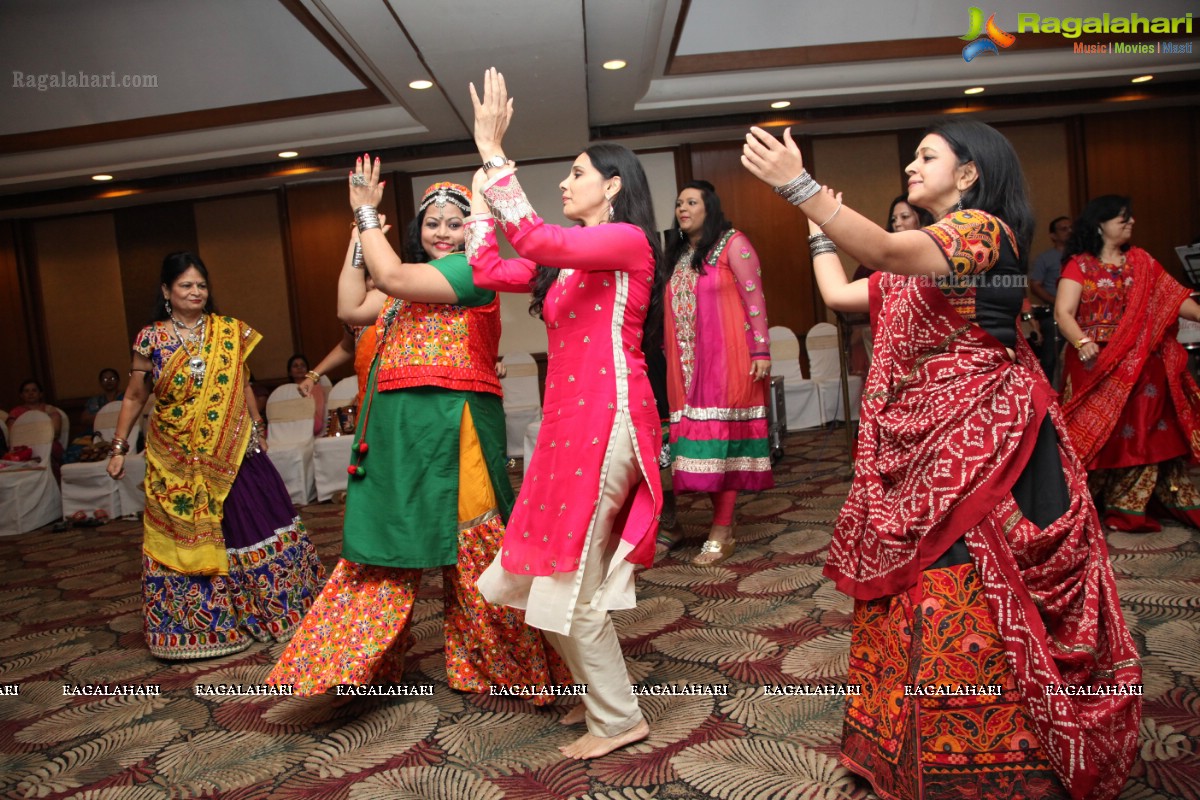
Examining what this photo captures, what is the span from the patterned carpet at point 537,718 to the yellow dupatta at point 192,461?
389 mm

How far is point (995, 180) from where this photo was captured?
1608 millimetres

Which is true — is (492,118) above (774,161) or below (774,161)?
above

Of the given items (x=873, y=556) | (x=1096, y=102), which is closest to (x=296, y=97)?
(x=873, y=556)

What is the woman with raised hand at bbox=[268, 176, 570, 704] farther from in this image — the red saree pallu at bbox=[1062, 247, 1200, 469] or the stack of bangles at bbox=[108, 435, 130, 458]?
the red saree pallu at bbox=[1062, 247, 1200, 469]

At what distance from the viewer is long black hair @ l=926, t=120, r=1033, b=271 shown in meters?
1.61

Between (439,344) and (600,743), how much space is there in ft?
3.45

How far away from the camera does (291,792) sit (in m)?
1.91

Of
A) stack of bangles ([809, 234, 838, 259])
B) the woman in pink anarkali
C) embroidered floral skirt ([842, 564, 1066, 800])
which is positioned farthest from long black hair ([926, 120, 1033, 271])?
the woman in pink anarkali

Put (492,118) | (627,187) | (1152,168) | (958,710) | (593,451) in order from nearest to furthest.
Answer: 1. (958,710)
2. (492,118)
3. (593,451)
4. (627,187)
5. (1152,168)

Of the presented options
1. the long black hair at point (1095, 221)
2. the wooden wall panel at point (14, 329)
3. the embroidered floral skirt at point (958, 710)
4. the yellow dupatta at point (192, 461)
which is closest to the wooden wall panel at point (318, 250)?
the wooden wall panel at point (14, 329)

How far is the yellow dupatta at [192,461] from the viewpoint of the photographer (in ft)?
9.65

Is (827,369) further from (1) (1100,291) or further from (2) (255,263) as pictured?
(2) (255,263)

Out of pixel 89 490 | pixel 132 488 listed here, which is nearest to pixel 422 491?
pixel 132 488

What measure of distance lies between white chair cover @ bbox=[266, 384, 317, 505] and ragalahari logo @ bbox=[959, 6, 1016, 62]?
18.5 ft
